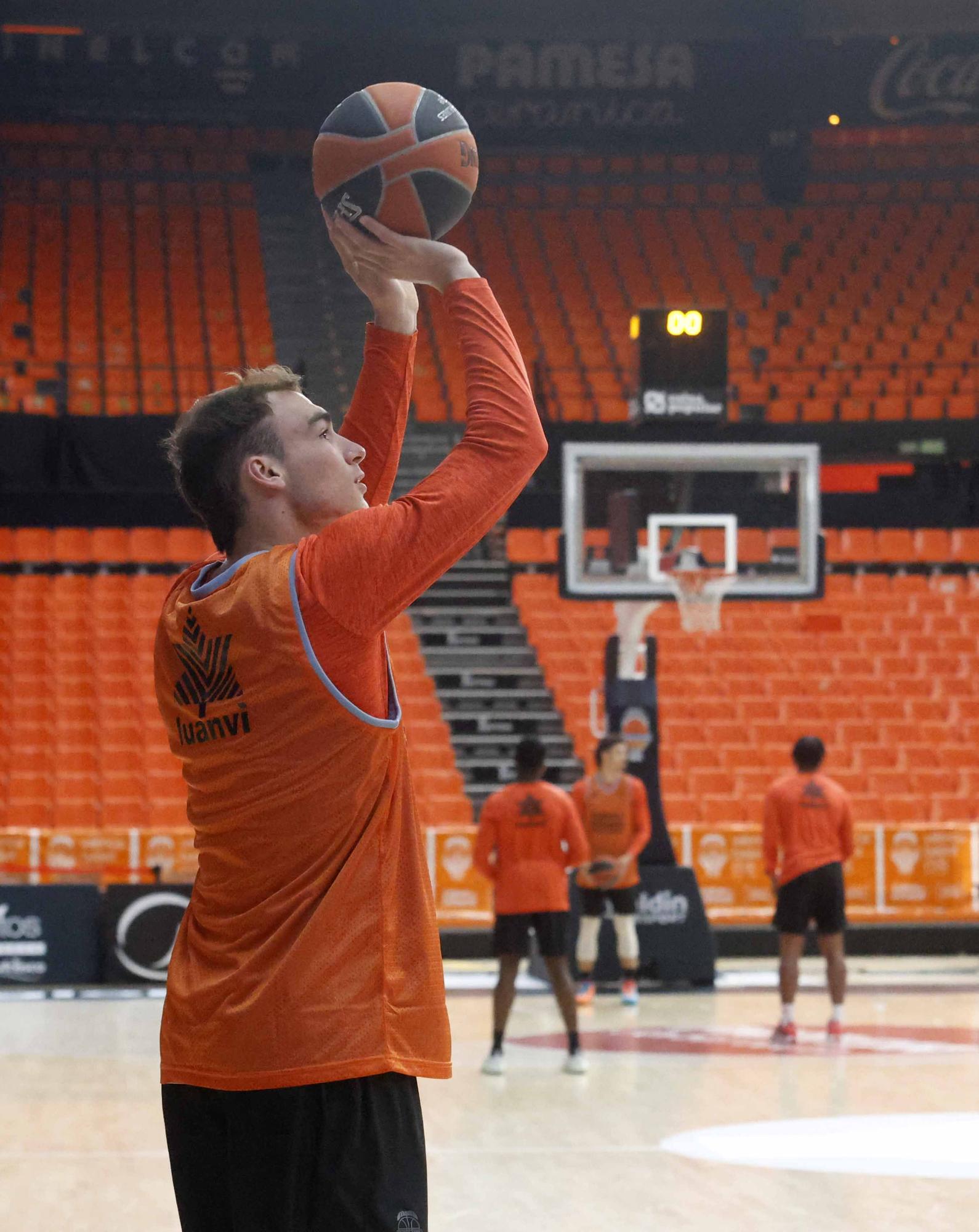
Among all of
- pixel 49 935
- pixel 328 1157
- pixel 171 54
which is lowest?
pixel 49 935

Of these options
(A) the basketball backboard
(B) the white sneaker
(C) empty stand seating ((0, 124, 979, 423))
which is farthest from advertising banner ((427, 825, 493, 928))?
(C) empty stand seating ((0, 124, 979, 423))

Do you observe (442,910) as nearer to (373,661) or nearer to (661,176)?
(373,661)

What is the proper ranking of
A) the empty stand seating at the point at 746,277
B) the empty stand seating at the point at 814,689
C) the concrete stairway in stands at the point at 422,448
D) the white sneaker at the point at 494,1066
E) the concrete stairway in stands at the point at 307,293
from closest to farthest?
→ the white sneaker at the point at 494,1066, the empty stand seating at the point at 814,689, the concrete stairway in stands at the point at 422,448, the empty stand seating at the point at 746,277, the concrete stairway in stands at the point at 307,293

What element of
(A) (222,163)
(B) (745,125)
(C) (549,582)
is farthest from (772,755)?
(A) (222,163)

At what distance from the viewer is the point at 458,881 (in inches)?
558

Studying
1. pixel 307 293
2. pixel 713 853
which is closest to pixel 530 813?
pixel 713 853

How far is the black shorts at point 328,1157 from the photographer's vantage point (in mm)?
2209

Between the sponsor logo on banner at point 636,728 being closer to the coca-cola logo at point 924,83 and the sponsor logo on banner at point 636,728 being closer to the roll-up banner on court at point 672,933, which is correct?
the roll-up banner on court at point 672,933

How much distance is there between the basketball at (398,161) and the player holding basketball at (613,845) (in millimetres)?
8650

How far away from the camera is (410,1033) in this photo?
2275 millimetres

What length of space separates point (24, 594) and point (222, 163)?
30.7 feet

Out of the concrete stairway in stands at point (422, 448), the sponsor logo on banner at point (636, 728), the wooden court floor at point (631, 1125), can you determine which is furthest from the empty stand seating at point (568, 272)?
the wooden court floor at point (631, 1125)

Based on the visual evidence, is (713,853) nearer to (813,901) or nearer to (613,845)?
(613,845)

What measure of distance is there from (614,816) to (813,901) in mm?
1881
